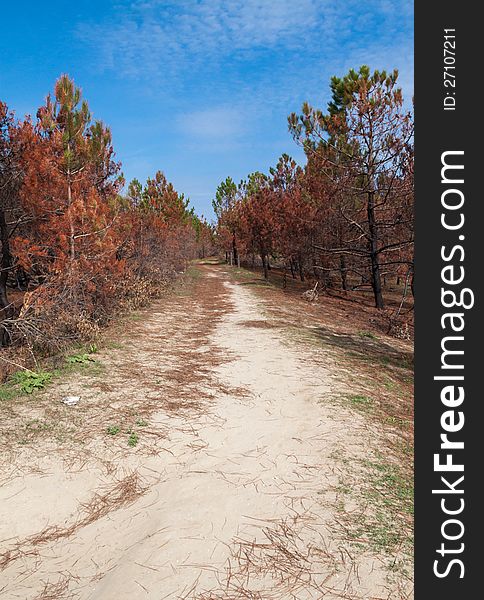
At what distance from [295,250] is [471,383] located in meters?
20.4

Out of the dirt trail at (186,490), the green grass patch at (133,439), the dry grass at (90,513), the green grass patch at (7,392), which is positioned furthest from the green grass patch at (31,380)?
the dry grass at (90,513)

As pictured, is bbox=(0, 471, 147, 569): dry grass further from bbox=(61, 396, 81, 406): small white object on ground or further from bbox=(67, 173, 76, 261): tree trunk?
bbox=(67, 173, 76, 261): tree trunk

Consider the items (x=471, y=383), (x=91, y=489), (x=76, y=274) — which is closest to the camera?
(x=471, y=383)

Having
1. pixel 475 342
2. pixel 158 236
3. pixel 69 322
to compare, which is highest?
pixel 158 236

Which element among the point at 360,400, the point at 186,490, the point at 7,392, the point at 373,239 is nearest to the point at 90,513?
the point at 186,490

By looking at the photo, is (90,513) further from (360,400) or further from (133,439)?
(360,400)

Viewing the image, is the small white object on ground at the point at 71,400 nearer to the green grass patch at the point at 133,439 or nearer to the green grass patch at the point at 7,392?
the green grass patch at the point at 7,392

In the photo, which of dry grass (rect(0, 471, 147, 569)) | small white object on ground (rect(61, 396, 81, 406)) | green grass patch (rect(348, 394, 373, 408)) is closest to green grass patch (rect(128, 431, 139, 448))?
dry grass (rect(0, 471, 147, 569))

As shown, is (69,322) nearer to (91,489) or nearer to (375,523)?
(91,489)

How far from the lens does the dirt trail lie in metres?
2.36

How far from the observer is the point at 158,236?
20703 mm

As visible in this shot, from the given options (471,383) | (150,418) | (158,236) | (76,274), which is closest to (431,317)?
(471,383)

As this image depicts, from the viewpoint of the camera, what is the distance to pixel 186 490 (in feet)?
10.9

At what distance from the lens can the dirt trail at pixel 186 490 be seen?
7.75 ft
